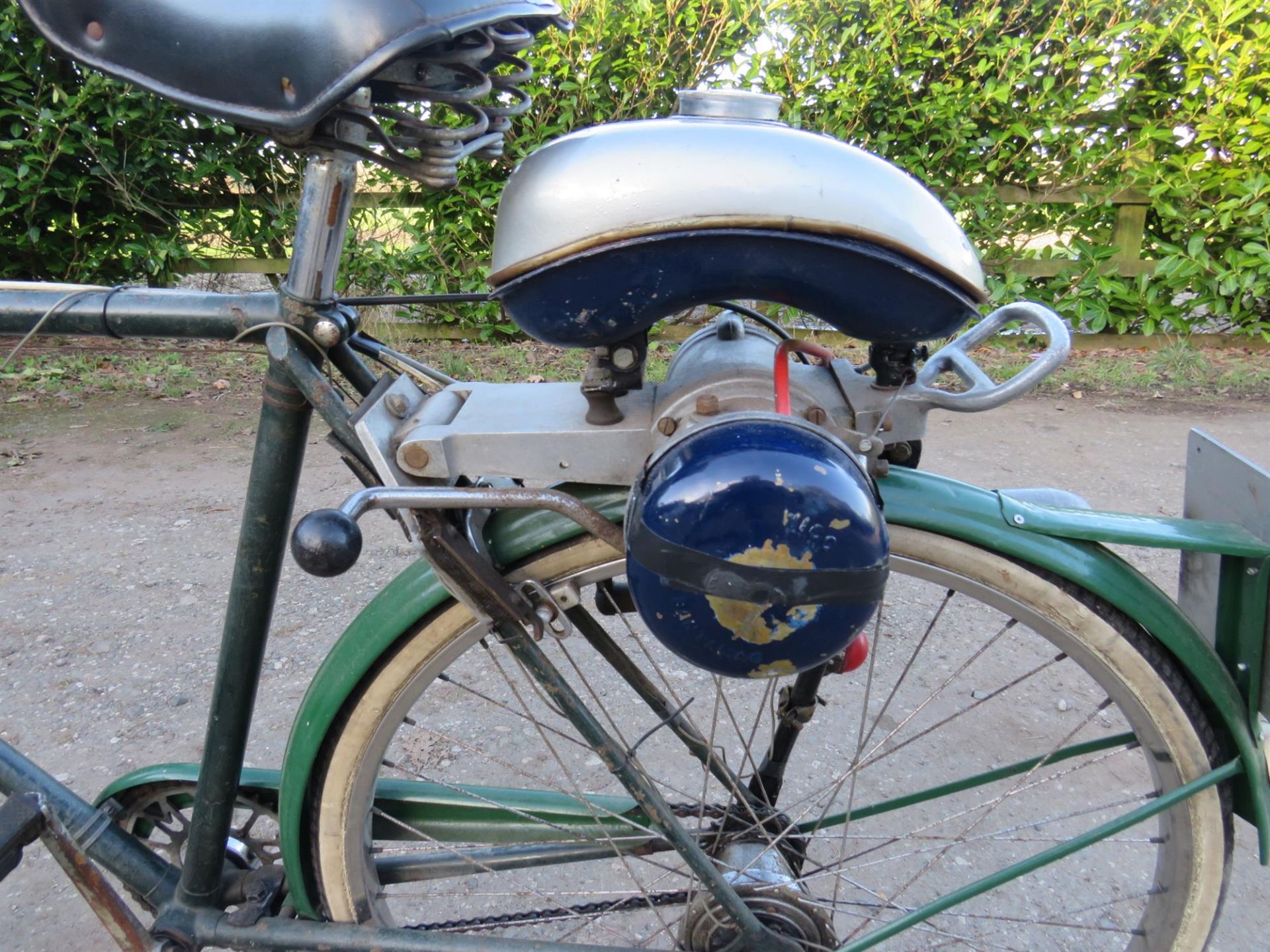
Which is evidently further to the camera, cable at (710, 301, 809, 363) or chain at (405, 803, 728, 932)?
chain at (405, 803, 728, 932)

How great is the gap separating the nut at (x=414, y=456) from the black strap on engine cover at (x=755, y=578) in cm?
29

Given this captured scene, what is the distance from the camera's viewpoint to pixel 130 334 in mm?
1104

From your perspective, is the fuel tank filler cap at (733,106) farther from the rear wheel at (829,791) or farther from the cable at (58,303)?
the cable at (58,303)

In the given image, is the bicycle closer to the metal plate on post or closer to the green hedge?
the metal plate on post

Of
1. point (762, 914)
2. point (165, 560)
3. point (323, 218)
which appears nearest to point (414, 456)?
point (323, 218)

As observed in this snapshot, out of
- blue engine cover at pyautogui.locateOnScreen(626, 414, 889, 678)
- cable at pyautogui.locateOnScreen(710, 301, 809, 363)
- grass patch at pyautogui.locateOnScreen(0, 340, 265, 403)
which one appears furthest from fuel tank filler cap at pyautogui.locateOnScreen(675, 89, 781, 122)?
grass patch at pyautogui.locateOnScreen(0, 340, 265, 403)

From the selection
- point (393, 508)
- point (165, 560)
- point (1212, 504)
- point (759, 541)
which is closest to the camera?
point (759, 541)

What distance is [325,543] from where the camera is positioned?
2.92 feet

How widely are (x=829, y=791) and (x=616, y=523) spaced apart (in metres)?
0.68

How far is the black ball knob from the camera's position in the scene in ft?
2.90

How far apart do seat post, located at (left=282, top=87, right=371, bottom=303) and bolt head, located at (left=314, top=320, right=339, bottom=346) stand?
0.03m

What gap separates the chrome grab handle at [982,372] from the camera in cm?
97

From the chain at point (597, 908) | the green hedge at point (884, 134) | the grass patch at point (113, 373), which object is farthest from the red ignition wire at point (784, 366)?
the grass patch at point (113, 373)

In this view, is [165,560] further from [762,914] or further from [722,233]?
[722,233]
